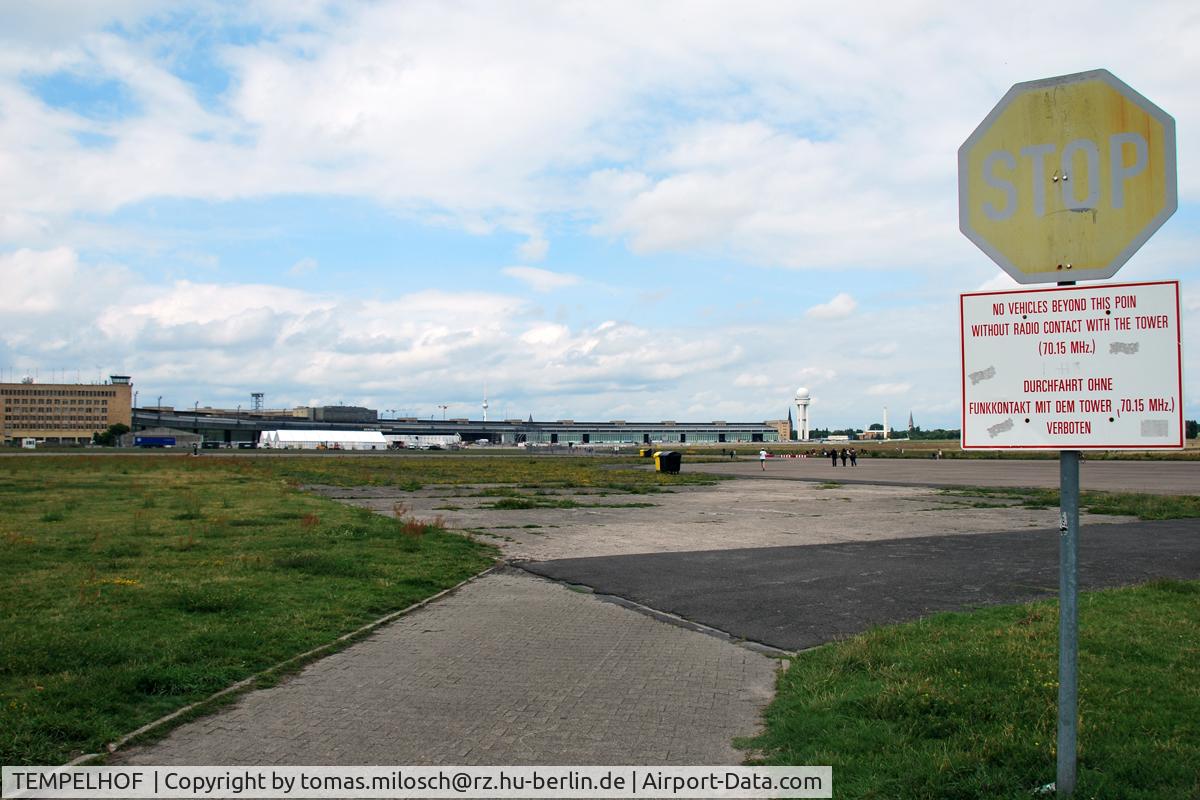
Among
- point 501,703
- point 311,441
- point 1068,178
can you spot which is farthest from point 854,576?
point 311,441

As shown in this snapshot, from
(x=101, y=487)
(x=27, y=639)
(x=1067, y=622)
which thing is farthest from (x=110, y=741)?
(x=101, y=487)

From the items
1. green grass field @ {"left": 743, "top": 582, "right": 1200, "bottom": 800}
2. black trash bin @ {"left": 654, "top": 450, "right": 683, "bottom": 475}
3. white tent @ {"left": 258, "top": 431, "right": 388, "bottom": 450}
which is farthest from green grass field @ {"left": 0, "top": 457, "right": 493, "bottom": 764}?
white tent @ {"left": 258, "top": 431, "right": 388, "bottom": 450}

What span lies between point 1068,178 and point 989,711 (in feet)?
11.2

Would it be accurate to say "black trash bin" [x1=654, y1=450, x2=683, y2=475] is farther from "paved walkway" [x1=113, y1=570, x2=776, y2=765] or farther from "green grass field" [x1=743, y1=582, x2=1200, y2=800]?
"green grass field" [x1=743, y1=582, x2=1200, y2=800]

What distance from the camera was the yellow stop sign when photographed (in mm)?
4086

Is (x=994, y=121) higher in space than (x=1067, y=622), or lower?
higher

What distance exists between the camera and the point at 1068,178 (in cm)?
421

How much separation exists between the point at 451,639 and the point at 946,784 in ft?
17.4

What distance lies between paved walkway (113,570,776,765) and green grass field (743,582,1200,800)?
1.75 feet

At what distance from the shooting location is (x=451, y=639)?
8.67m

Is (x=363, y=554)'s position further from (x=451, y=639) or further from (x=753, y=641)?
(x=753, y=641)

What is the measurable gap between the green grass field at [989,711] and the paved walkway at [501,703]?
532mm

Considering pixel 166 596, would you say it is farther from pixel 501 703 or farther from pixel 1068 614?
pixel 1068 614

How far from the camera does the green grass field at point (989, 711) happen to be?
4582 mm
